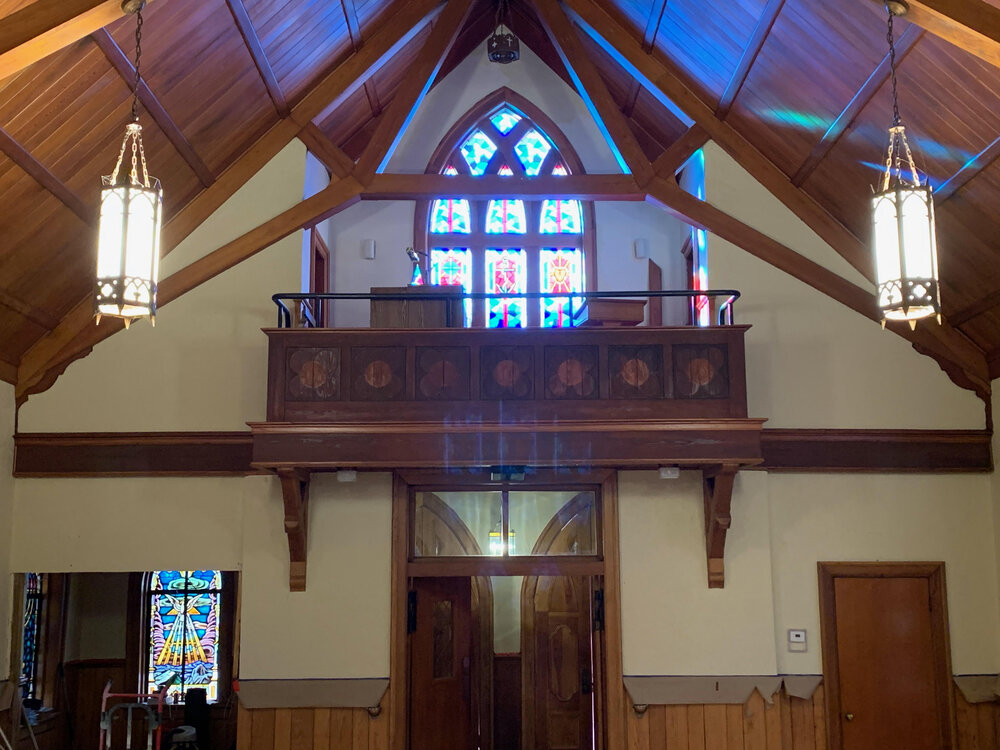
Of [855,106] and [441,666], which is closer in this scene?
[855,106]

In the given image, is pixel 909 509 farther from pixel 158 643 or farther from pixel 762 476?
pixel 158 643

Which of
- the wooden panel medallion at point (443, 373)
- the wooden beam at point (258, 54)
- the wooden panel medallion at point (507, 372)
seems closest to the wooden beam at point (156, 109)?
the wooden beam at point (258, 54)

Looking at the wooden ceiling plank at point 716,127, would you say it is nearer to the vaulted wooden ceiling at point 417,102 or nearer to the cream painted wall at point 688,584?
the vaulted wooden ceiling at point 417,102

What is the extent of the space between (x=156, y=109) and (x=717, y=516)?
5.03 meters

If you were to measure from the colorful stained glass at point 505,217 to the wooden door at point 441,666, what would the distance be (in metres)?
3.67

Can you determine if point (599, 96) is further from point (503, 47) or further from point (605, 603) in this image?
point (605, 603)

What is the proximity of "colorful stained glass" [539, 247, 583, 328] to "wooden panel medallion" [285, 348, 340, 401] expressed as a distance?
3.00 metres

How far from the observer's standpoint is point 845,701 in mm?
8164

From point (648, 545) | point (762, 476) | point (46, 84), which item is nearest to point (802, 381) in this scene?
point (762, 476)

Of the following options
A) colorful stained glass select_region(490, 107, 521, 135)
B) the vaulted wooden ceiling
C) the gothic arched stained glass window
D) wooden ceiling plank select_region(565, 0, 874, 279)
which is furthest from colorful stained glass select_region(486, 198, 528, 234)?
wooden ceiling plank select_region(565, 0, 874, 279)

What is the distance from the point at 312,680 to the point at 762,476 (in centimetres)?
387

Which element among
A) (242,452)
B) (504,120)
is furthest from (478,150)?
(242,452)

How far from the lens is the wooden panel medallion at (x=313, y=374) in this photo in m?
7.89

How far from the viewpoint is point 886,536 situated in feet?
27.5
